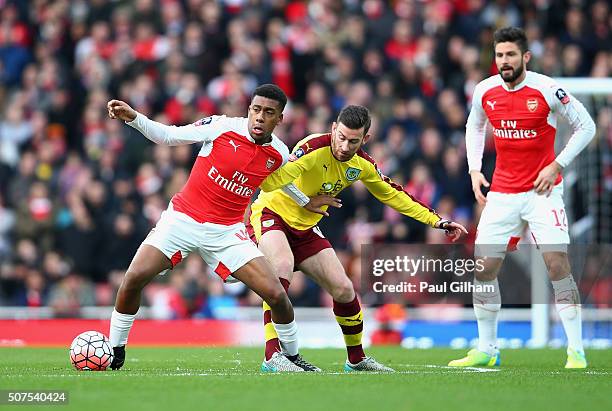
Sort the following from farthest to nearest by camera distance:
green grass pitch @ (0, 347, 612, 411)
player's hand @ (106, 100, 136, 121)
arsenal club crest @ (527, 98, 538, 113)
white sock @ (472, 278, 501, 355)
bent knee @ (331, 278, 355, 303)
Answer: white sock @ (472, 278, 501, 355) → arsenal club crest @ (527, 98, 538, 113) → bent knee @ (331, 278, 355, 303) → player's hand @ (106, 100, 136, 121) → green grass pitch @ (0, 347, 612, 411)

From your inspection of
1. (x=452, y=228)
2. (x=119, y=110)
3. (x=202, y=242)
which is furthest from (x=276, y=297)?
(x=119, y=110)

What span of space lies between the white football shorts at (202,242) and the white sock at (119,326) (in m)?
0.58

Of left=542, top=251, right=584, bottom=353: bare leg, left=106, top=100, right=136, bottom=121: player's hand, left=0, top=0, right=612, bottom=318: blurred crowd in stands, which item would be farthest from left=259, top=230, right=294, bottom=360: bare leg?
left=0, top=0, right=612, bottom=318: blurred crowd in stands

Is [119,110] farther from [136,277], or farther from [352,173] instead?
[352,173]

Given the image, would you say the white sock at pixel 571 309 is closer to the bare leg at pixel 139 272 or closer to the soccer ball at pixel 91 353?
the bare leg at pixel 139 272

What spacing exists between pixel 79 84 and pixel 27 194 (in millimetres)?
2645

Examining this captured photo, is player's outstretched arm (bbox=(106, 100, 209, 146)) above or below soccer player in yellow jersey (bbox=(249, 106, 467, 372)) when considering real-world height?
above

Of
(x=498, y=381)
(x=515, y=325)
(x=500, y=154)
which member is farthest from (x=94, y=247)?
(x=498, y=381)

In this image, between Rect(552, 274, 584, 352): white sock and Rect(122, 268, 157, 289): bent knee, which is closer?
Rect(122, 268, 157, 289): bent knee

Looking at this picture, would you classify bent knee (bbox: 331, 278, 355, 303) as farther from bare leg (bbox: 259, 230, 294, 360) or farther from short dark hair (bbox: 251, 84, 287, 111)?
short dark hair (bbox: 251, 84, 287, 111)

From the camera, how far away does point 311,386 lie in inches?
312

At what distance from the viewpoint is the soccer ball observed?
9.08 meters

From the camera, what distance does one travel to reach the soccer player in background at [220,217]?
905 centimetres

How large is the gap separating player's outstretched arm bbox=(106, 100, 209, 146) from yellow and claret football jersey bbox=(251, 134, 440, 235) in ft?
2.20
